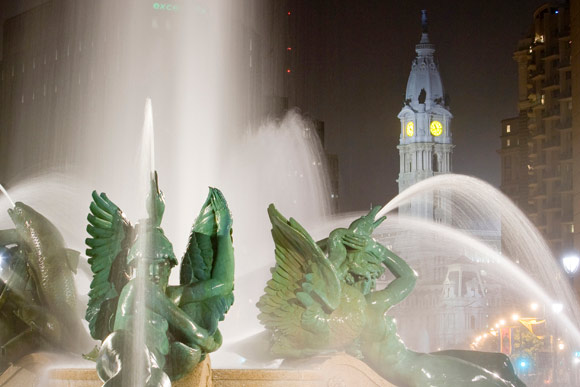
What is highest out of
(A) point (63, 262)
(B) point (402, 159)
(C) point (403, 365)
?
(B) point (402, 159)

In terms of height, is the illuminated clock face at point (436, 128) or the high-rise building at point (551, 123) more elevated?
the illuminated clock face at point (436, 128)

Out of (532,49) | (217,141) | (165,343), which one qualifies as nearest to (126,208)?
(217,141)

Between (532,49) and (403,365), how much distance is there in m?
77.1

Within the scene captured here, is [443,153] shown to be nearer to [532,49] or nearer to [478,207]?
[478,207]

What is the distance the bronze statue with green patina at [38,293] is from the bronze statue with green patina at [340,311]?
7.06 ft

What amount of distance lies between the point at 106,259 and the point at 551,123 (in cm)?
6881

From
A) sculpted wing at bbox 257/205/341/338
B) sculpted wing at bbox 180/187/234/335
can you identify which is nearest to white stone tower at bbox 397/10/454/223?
sculpted wing at bbox 257/205/341/338

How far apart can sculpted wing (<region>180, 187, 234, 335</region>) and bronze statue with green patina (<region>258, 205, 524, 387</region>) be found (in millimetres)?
1150

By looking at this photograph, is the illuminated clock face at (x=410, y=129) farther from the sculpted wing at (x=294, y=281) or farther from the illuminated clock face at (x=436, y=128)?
the sculpted wing at (x=294, y=281)

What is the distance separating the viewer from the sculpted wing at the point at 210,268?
10320mm

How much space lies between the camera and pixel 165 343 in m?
9.95

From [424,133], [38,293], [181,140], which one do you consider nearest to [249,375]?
[38,293]

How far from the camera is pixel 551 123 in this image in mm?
76375

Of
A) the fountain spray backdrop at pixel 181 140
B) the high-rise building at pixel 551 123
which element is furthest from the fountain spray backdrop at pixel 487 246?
the fountain spray backdrop at pixel 181 140
